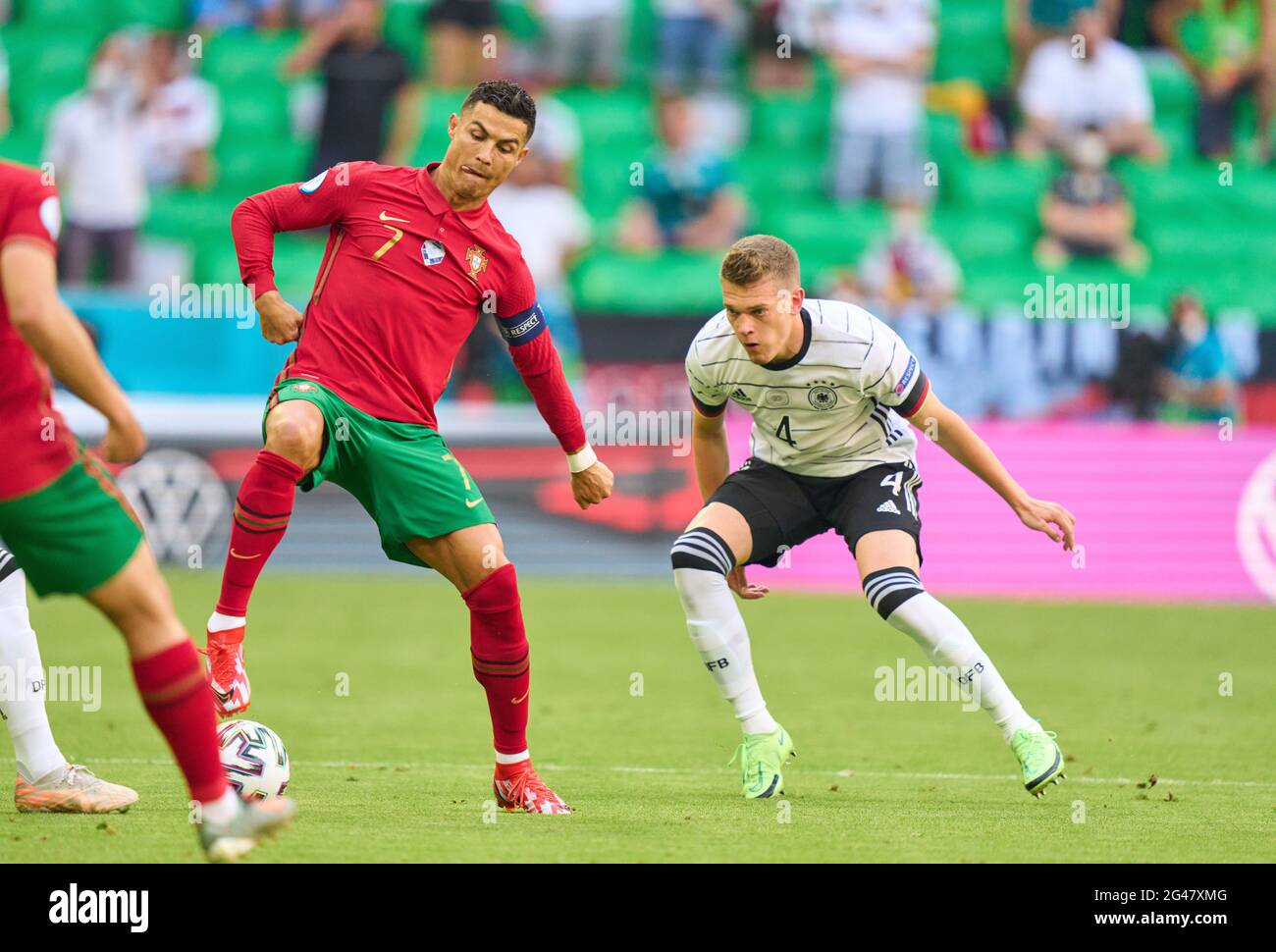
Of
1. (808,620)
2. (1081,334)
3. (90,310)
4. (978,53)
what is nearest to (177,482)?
(90,310)

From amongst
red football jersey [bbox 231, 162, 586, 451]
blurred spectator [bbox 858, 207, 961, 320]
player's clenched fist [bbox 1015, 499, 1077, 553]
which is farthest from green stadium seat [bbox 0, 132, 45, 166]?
player's clenched fist [bbox 1015, 499, 1077, 553]

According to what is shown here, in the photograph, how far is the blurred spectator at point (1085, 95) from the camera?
20375 millimetres

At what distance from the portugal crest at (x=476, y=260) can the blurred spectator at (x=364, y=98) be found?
12195 mm

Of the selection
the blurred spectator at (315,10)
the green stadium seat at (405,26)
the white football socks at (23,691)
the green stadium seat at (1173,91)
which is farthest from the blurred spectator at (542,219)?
the white football socks at (23,691)

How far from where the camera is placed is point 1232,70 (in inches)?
823

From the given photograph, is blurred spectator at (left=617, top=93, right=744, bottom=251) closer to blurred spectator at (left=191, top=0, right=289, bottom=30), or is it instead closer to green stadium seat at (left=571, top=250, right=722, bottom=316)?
green stadium seat at (left=571, top=250, right=722, bottom=316)

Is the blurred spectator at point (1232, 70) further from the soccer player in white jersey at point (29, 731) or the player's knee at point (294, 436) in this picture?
the soccer player in white jersey at point (29, 731)

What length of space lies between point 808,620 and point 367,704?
4.80m

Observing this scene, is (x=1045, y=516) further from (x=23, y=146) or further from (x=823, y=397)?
(x=23, y=146)

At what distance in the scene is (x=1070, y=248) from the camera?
19.6 meters

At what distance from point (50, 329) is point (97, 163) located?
14.7 m

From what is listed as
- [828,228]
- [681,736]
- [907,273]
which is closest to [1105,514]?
[907,273]

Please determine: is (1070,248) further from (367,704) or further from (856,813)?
(856,813)

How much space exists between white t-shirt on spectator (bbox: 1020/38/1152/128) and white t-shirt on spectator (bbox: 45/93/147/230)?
9.97m
